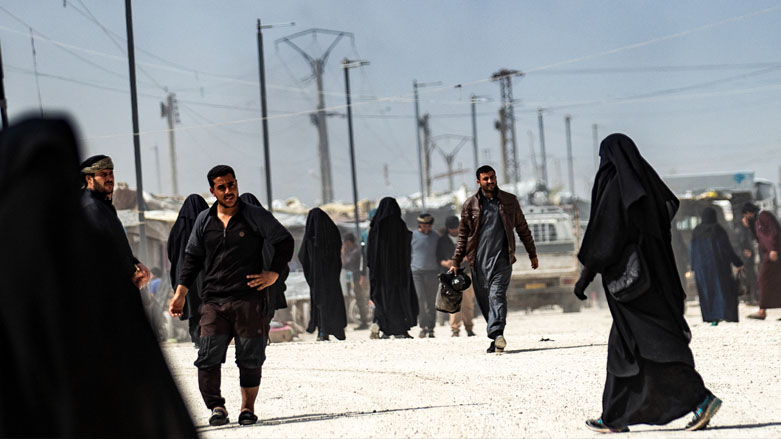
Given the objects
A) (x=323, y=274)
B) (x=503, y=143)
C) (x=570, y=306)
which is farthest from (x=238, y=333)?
(x=503, y=143)

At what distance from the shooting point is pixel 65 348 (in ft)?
7.13

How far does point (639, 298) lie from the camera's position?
20.1 feet

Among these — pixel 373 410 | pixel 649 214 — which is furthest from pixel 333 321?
pixel 649 214

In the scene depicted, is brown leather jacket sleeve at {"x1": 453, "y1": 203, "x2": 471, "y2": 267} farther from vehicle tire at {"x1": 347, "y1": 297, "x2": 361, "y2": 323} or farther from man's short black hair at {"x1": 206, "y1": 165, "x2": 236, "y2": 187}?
vehicle tire at {"x1": 347, "y1": 297, "x2": 361, "y2": 323}

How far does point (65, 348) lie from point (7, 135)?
0.42 meters

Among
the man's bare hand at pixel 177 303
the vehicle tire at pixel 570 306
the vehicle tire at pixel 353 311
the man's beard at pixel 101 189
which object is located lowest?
the vehicle tire at pixel 570 306

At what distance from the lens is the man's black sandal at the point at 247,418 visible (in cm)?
→ 680

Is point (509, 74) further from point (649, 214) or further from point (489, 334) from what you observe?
point (649, 214)

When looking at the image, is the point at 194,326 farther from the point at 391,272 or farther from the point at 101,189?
the point at 391,272

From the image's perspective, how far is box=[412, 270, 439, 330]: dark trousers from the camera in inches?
635

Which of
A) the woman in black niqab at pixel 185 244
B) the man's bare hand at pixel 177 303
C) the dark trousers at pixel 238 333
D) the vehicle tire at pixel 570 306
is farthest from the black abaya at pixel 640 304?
the vehicle tire at pixel 570 306

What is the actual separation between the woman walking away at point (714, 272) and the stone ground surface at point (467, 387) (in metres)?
3.44

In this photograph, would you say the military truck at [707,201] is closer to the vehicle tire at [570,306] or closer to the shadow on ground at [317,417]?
the vehicle tire at [570,306]

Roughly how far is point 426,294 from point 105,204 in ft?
33.6
